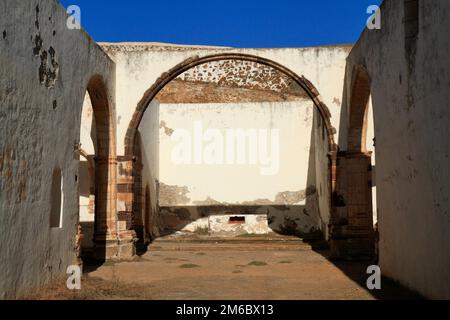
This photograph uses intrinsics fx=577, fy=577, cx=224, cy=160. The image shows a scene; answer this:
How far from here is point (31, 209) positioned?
648cm

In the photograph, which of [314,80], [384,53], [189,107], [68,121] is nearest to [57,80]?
[68,121]

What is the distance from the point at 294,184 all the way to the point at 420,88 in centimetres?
1106

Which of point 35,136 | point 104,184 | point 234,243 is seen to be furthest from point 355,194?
point 35,136

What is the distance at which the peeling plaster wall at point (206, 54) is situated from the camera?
11645 mm

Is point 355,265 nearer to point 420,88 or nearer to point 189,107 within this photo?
point 420,88

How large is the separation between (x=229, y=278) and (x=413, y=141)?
3566mm

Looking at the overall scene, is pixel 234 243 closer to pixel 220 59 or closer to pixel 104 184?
pixel 104 184

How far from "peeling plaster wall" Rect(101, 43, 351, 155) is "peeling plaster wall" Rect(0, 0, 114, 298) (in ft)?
9.40

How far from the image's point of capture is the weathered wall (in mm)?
5594

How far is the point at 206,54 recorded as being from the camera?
11758mm

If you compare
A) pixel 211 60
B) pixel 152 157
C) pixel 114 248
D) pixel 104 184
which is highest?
pixel 211 60

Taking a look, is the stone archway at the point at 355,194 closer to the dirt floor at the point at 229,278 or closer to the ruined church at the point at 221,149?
the ruined church at the point at 221,149

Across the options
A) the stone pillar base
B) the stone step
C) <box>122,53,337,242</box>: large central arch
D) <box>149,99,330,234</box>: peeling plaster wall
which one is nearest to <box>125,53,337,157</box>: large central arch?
<box>122,53,337,242</box>: large central arch

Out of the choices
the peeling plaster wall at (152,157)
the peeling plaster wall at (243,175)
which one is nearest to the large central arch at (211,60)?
the peeling plaster wall at (152,157)
